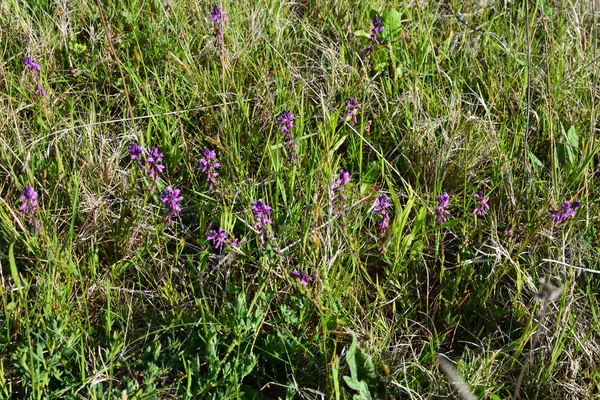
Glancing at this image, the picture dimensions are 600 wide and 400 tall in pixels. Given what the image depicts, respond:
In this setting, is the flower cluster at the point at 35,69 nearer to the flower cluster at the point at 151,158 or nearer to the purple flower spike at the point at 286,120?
the flower cluster at the point at 151,158

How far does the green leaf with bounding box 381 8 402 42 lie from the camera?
309 cm

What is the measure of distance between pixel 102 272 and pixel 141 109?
75 centimetres

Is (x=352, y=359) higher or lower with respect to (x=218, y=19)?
lower

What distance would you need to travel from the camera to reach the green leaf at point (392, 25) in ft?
10.1

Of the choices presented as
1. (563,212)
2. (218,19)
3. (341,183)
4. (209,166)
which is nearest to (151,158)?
(209,166)

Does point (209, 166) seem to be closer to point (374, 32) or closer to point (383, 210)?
point (383, 210)

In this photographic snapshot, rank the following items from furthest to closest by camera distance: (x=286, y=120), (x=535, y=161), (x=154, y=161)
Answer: (x=535, y=161) < (x=286, y=120) < (x=154, y=161)

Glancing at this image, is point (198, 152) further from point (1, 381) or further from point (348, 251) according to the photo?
point (1, 381)

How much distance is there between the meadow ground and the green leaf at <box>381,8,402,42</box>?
0.01 m

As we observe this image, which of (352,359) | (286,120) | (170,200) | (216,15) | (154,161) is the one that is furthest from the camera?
(216,15)

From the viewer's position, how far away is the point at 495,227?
91.6 inches

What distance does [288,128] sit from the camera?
98.4 inches

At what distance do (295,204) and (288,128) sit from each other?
0.29m

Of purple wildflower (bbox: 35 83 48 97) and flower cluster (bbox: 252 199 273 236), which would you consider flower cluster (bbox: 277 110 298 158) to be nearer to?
flower cluster (bbox: 252 199 273 236)
